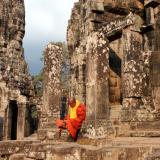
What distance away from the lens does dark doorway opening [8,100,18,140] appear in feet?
65.0

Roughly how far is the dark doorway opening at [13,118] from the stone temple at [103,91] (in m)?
0.06

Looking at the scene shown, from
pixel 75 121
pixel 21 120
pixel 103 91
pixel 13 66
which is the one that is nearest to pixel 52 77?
pixel 103 91

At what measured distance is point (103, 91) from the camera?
1029 centimetres

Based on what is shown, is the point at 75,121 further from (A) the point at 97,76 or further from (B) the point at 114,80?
(B) the point at 114,80

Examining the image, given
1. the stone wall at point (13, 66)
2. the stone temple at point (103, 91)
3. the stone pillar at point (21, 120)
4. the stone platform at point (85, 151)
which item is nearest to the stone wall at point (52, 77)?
the stone temple at point (103, 91)

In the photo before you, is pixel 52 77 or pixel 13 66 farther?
pixel 13 66

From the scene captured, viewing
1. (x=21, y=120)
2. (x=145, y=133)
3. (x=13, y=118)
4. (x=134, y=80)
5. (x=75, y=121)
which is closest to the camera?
(x=75, y=121)

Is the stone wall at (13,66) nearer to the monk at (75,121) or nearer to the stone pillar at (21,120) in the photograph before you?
the stone pillar at (21,120)

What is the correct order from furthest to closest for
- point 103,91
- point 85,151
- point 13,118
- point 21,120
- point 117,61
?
point 13,118, point 21,120, point 117,61, point 103,91, point 85,151

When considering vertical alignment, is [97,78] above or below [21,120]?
above

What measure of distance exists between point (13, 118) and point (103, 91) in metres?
11.1

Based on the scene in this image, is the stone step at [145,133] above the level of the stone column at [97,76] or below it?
below

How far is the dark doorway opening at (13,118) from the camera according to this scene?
65.0 feet

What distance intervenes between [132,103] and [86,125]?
2504 millimetres
